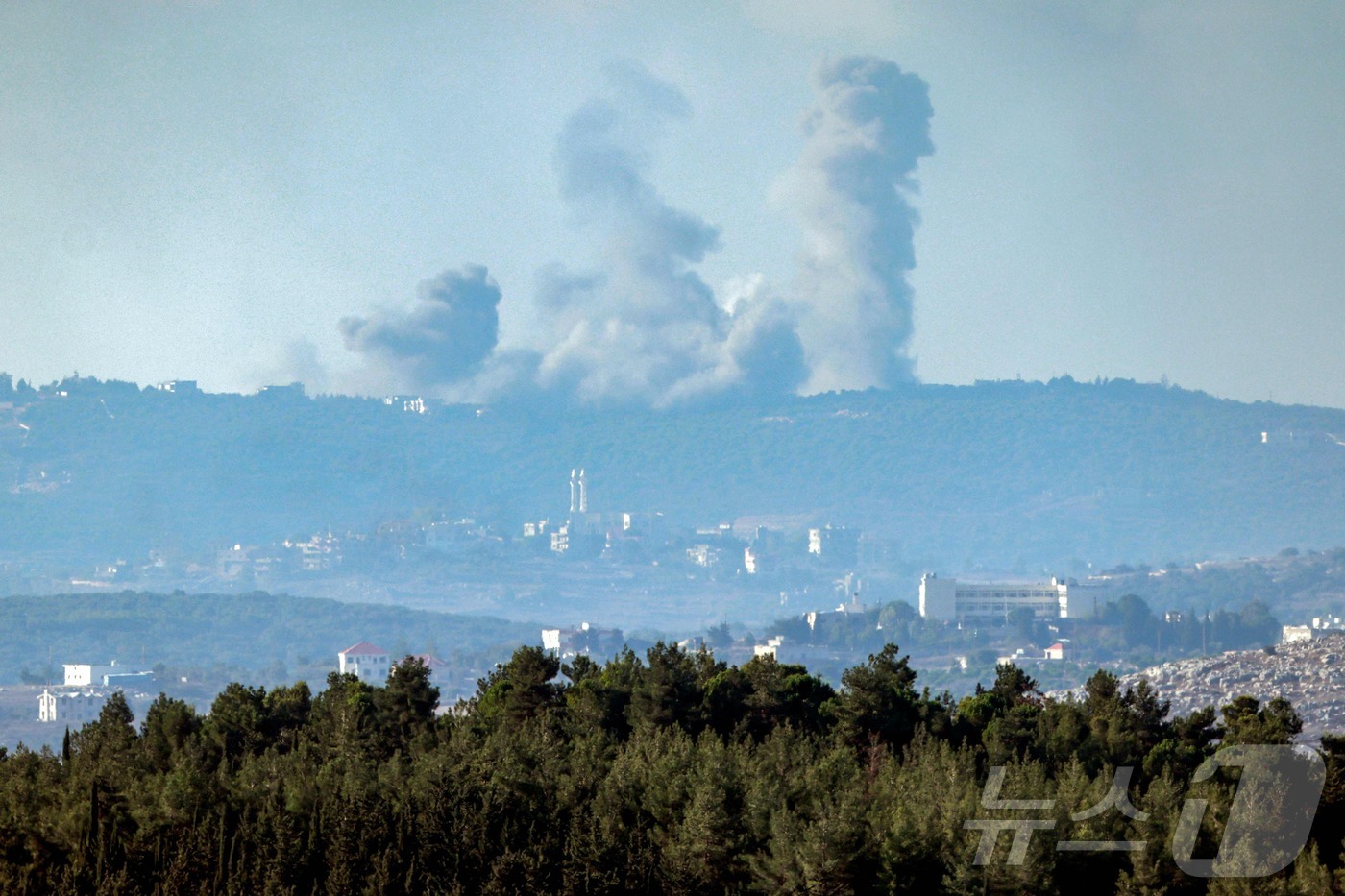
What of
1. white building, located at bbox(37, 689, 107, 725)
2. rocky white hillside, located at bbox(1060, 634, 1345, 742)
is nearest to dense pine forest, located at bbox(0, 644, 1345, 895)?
rocky white hillside, located at bbox(1060, 634, 1345, 742)

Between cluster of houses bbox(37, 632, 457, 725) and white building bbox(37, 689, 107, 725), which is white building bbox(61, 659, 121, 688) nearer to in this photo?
cluster of houses bbox(37, 632, 457, 725)

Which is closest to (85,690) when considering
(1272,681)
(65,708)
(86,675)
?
(65,708)

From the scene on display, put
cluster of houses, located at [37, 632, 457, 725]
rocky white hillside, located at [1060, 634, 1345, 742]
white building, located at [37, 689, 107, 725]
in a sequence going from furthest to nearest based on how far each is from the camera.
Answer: cluster of houses, located at [37, 632, 457, 725] < white building, located at [37, 689, 107, 725] < rocky white hillside, located at [1060, 634, 1345, 742]

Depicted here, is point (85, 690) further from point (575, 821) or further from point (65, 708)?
point (575, 821)

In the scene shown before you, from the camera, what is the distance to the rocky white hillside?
120m

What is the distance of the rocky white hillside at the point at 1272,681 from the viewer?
12038 cm

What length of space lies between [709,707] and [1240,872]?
52.8 ft

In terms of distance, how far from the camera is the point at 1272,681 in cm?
12862

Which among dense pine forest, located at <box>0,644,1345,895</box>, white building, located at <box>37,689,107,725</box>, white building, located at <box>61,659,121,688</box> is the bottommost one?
white building, located at <box>37,689,107,725</box>

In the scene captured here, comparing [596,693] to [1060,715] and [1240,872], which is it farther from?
[1240,872]

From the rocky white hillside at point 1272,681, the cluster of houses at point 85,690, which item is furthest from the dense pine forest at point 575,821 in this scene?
the cluster of houses at point 85,690

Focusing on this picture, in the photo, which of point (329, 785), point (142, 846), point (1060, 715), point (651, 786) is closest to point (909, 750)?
point (1060, 715)

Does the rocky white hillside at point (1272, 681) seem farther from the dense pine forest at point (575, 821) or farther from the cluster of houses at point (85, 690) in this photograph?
the dense pine forest at point (575, 821)

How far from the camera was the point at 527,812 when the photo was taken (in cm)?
2847
